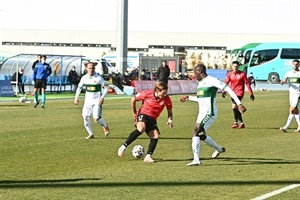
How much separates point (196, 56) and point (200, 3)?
6937 mm

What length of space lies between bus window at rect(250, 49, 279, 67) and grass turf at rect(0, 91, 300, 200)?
52977 mm

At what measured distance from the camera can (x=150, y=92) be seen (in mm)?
15422

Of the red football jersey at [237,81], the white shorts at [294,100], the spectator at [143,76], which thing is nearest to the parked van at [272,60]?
the spectator at [143,76]

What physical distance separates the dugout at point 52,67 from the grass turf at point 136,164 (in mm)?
24035

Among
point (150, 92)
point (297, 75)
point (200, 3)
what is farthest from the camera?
point (200, 3)

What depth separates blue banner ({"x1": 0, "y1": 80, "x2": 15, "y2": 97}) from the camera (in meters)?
A: 42.5

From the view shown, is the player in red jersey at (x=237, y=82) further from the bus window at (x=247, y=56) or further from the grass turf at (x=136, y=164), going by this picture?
the bus window at (x=247, y=56)

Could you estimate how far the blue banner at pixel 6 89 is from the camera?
42.5 m

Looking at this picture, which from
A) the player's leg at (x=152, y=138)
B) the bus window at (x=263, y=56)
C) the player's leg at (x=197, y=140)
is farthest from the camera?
the bus window at (x=263, y=56)

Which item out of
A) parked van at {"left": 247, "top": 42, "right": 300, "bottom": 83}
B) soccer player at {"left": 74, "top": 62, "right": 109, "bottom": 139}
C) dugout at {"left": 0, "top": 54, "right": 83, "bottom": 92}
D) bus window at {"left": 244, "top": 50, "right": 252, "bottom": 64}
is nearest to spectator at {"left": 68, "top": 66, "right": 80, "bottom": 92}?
dugout at {"left": 0, "top": 54, "right": 83, "bottom": 92}

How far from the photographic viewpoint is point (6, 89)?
42875 mm

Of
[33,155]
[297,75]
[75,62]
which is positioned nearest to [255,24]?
[75,62]

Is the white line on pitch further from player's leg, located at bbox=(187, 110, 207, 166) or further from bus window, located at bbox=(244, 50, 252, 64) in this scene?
bus window, located at bbox=(244, 50, 252, 64)

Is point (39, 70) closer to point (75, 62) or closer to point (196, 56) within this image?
point (75, 62)
